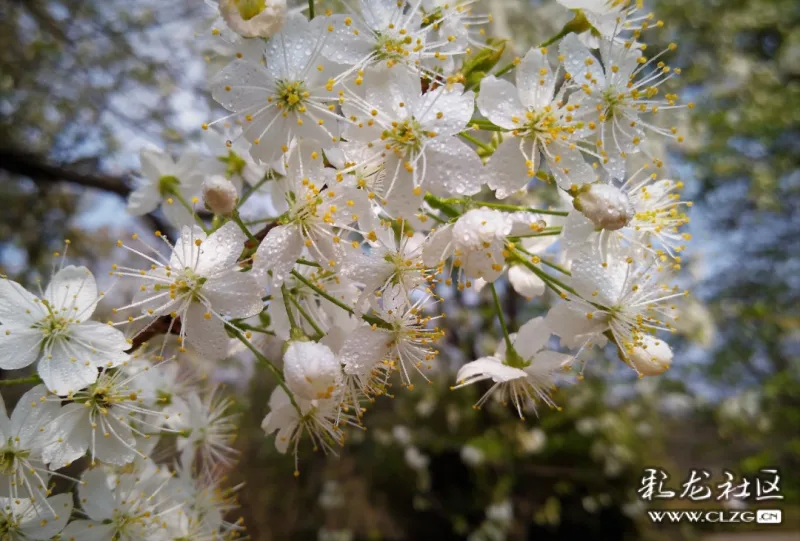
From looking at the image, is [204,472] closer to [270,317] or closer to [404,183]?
[270,317]

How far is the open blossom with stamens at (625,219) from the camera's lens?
0.96m

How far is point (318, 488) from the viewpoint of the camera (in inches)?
226

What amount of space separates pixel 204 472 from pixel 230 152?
0.77 meters

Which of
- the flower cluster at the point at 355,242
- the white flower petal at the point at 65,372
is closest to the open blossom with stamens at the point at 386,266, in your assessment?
the flower cluster at the point at 355,242

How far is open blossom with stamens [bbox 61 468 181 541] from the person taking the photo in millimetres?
1069

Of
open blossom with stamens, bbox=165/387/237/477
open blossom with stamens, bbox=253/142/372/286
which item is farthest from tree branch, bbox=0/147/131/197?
open blossom with stamens, bbox=253/142/372/286

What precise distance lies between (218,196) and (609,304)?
725 mm

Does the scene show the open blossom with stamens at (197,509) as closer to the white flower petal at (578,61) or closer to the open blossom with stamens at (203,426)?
the open blossom with stamens at (203,426)

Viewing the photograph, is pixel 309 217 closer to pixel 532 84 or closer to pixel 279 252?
pixel 279 252

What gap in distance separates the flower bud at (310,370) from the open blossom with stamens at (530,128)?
0.40m

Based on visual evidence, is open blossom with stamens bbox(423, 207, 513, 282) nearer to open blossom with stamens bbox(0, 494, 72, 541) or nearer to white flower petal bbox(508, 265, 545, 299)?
white flower petal bbox(508, 265, 545, 299)

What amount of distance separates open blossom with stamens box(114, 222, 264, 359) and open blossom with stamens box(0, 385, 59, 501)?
232 millimetres

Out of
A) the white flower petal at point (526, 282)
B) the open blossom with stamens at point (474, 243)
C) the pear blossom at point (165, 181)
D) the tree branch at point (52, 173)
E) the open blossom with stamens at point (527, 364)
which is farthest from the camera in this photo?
the tree branch at point (52, 173)

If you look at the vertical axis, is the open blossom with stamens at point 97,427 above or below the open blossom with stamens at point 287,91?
below
